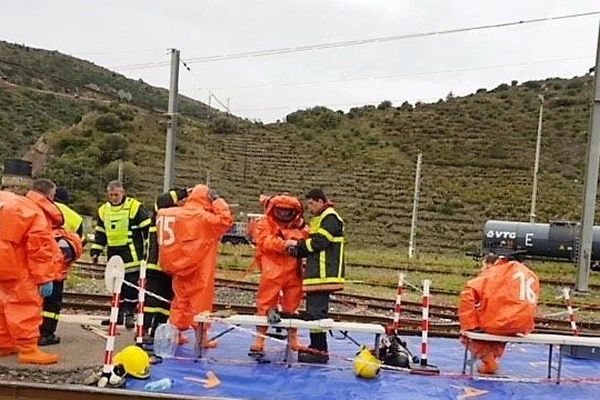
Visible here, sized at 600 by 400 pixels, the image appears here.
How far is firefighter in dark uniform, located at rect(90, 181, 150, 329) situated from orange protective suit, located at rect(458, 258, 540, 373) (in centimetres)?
428

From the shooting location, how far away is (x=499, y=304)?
7719mm

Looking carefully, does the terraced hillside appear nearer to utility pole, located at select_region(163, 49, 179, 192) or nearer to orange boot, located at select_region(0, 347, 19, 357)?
utility pole, located at select_region(163, 49, 179, 192)

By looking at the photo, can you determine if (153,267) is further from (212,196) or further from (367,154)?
(367,154)

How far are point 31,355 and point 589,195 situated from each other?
1542 cm

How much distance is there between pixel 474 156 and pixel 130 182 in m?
27.0

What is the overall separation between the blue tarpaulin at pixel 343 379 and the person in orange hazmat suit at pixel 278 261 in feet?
1.75

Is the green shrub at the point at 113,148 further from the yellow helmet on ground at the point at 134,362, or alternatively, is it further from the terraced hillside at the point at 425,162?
the yellow helmet on ground at the point at 134,362

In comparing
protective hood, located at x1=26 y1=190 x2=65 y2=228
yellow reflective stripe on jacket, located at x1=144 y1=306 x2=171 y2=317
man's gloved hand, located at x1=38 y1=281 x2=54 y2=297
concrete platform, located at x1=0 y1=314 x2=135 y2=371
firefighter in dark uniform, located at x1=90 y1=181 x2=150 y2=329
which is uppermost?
protective hood, located at x1=26 y1=190 x2=65 y2=228

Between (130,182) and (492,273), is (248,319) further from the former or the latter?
(130,182)

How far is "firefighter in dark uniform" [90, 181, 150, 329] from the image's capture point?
9.70 metres

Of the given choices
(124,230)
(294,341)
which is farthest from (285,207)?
(124,230)

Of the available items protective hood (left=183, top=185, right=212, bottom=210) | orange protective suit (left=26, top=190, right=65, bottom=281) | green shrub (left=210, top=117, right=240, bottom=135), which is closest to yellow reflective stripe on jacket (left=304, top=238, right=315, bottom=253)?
protective hood (left=183, top=185, right=212, bottom=210)

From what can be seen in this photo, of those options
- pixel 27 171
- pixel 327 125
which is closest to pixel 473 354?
pixel 27 171

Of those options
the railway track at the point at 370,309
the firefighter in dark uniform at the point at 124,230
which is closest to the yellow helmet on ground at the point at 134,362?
the firefighter in dark uniform at the point at 124,230
